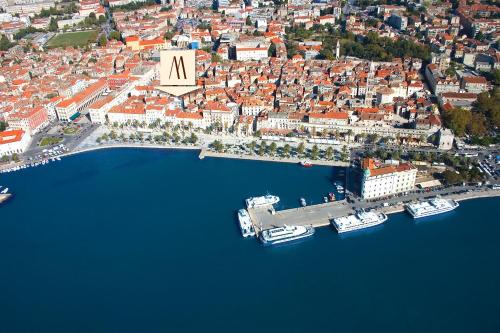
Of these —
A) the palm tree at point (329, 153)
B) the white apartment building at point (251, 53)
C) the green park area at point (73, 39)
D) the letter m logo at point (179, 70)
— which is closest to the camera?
the palm tree at point (329, 153)

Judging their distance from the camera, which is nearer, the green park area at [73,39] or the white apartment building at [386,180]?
the white apartment building at [386,180]

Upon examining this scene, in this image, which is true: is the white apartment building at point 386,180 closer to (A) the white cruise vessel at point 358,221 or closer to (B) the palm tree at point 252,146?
(A) the white cruise vessel at point 358,221

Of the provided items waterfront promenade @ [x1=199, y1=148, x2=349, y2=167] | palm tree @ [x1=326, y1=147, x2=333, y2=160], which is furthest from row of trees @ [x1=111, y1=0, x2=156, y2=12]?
palm tree @ [x1=326, y1=147, x2=333, y2=160]

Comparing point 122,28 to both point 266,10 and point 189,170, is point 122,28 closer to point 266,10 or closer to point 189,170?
point 266,10

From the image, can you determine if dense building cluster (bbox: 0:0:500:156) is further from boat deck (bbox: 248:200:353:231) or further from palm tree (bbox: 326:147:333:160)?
boat deck (bbox: 248:200:353:231)

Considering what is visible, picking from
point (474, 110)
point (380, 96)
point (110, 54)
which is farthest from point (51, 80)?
point (474, 110)

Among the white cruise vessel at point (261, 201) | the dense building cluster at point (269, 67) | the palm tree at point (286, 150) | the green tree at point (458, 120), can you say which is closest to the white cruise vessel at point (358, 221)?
the white cruise vessel at point (261, 201)
